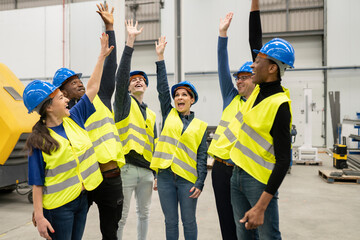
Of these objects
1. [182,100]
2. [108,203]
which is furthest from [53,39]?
[108,203]

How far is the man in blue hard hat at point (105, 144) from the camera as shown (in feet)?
6.47

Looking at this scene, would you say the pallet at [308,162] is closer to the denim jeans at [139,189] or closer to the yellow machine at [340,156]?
the yellow machine at [340,156]

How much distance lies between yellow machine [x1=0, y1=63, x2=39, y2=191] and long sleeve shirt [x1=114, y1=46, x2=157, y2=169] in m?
2.44

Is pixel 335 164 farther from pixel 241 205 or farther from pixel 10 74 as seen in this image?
pixel 10 74

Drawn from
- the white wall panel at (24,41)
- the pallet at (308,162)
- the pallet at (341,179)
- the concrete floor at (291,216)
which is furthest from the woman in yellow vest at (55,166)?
the white wall panel at (24,41)

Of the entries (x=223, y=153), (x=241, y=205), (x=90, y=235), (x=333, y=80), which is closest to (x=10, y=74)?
(x=90, y=235)

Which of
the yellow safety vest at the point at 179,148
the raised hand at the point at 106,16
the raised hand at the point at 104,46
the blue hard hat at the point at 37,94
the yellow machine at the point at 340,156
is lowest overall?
the yellow machine at the point at 340,156

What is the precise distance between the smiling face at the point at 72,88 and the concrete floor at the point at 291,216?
1.91 m

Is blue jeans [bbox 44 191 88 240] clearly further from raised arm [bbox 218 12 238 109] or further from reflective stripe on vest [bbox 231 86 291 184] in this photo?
raised arm [bbox 218 12 238 109]

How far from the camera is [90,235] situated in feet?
10.8

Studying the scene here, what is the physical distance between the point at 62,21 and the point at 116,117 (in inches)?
427

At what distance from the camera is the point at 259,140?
4.61 ft

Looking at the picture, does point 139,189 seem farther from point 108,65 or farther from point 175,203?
point 108,65

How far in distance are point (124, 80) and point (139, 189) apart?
0.97 meters
